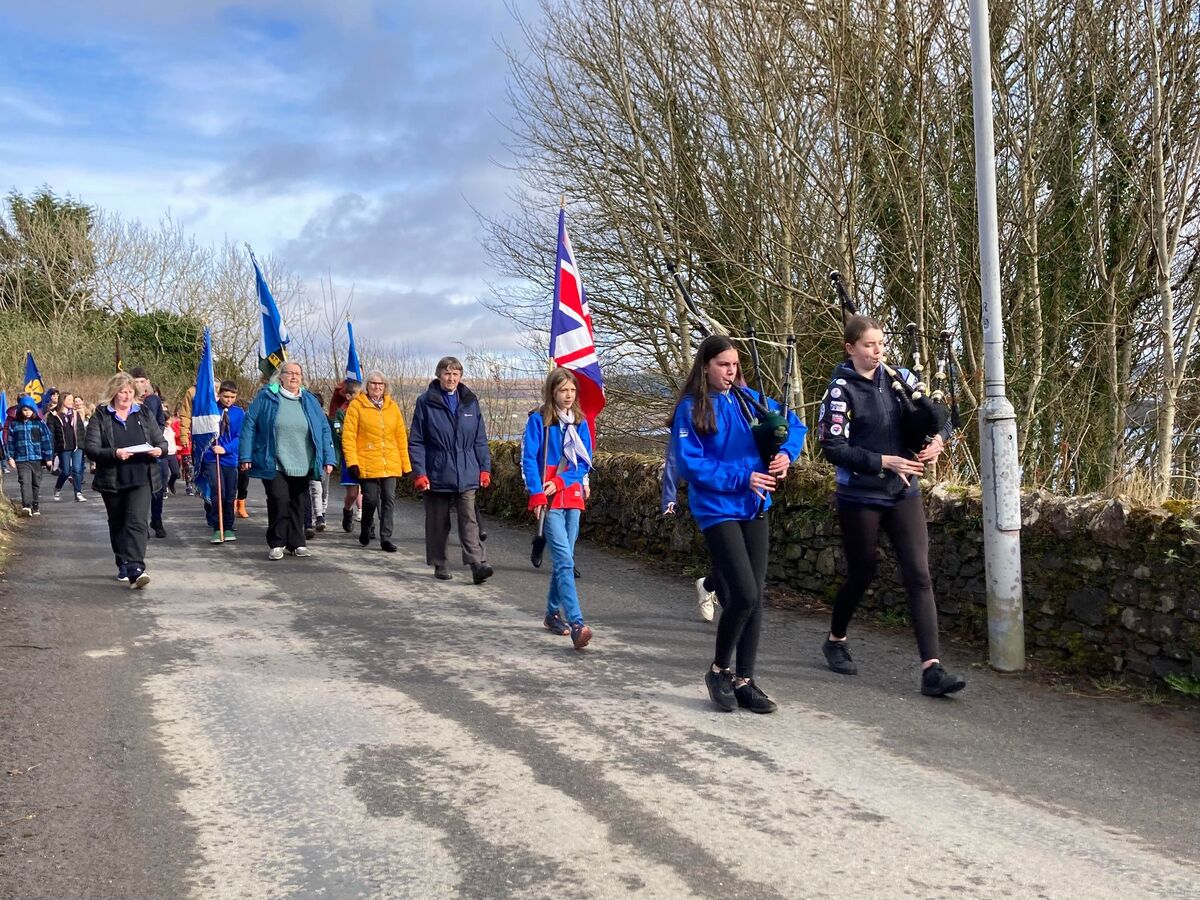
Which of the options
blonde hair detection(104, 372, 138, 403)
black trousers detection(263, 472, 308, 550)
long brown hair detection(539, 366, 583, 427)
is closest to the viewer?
long brown hair detection(539, 366, 583, 427)

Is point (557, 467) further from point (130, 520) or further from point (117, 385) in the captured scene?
point (117, 385)

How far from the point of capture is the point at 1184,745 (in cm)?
530

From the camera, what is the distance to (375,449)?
12.3 m

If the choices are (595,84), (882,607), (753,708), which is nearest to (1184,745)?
(753,708)

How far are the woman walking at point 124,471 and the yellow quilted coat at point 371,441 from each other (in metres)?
2.65

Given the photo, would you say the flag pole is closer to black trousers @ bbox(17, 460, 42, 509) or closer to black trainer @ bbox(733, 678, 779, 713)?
black trousers @ bbox(17, 460, 42, 509)

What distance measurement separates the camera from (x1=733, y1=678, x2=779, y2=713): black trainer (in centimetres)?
580

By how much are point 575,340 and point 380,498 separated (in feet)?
13.7

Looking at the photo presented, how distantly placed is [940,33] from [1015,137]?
156cm

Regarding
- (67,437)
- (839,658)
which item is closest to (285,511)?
A: (839,658)

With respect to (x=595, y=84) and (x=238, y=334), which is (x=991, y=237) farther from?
(x=238, y=334)

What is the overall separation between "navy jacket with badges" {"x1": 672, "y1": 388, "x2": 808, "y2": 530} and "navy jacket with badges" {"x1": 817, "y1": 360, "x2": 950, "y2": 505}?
267 millimetres

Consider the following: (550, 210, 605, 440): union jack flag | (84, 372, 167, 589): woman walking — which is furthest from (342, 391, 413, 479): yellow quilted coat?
(550, 210, 605, 440): union jack flag

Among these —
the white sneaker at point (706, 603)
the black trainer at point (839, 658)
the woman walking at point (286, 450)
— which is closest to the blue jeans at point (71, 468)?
the woman walking at point (286, 450)
